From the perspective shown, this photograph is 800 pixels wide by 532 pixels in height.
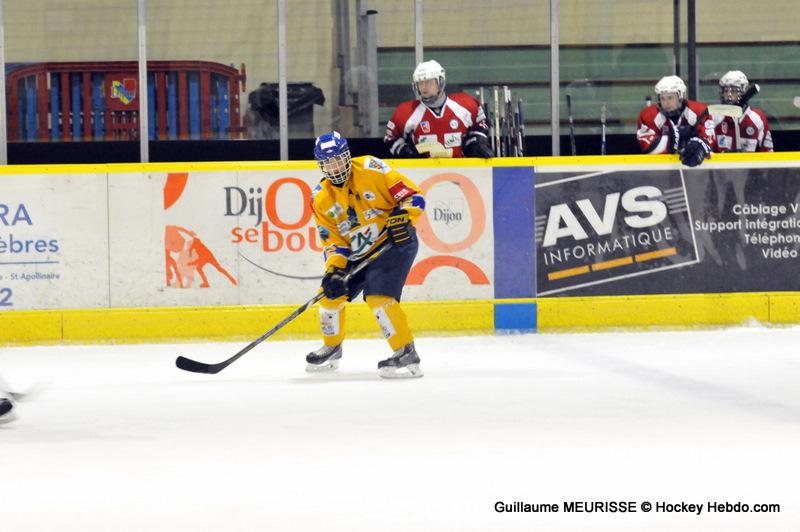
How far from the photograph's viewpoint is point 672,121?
885cm

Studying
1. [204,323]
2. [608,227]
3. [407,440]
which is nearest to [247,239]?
[204,323]

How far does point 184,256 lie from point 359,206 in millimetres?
1958

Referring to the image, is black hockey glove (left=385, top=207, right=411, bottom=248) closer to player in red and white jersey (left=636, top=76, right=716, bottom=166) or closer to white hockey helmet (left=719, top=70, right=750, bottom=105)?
player in red and white jersey (left=636, top=76, right=716, bottom=166)

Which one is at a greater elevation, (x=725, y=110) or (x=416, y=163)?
(x=725, y=110)

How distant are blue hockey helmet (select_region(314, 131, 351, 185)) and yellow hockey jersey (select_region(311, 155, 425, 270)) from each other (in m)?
0.09

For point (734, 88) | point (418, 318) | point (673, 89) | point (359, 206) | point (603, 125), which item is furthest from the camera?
point (603, 125)

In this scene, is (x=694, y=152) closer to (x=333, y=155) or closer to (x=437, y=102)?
(x=437, y=102)

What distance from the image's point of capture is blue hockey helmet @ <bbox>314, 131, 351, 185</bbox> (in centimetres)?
657

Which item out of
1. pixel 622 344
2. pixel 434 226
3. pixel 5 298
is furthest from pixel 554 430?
pixel 5 298

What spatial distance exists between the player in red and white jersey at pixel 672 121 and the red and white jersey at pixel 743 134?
192mm

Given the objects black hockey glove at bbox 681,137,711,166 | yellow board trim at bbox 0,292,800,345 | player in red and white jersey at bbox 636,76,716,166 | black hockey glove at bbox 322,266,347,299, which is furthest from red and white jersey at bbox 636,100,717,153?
black hockey glove at bbox 322,266,347,299

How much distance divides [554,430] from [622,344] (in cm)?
303

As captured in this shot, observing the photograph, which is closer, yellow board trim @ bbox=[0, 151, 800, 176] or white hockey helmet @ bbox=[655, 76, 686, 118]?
yellow board trim @ bbox=[0, 151, 800, 176]

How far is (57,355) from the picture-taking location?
7840mm
